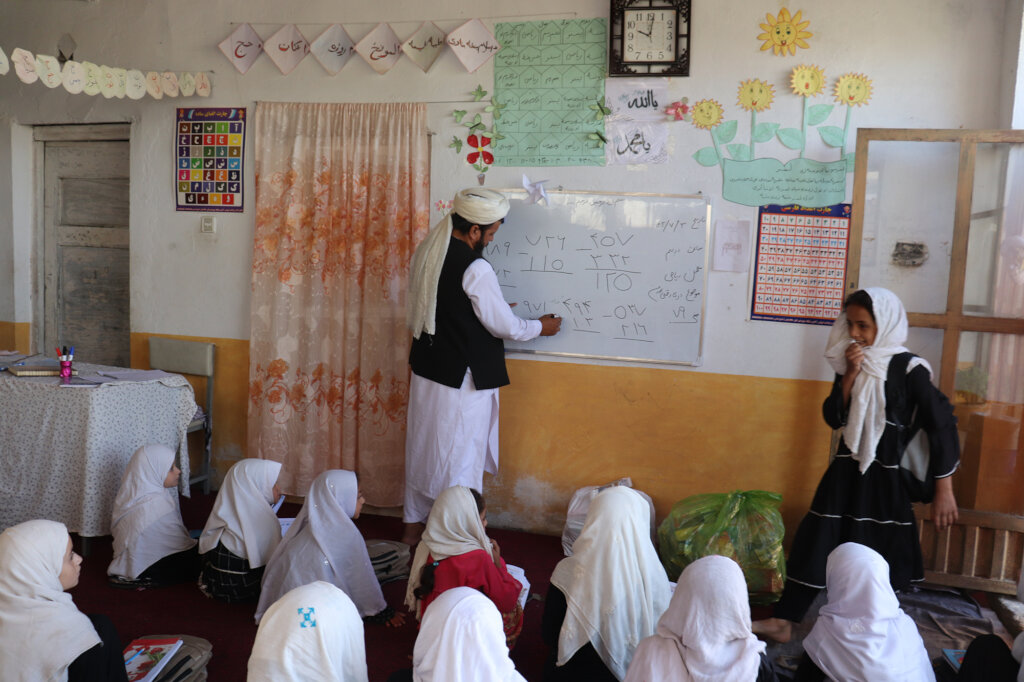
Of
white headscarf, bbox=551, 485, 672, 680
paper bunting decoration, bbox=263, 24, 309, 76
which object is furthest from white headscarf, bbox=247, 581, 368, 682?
paper bunting decoration, bbox=263, 24, 309, 76

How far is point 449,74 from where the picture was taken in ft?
12.8

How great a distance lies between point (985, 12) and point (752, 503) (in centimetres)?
226

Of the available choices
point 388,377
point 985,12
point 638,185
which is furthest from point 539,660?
point 985,12

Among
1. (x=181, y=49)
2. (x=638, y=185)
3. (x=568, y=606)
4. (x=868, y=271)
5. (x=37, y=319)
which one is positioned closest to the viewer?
(x=568, y=606)

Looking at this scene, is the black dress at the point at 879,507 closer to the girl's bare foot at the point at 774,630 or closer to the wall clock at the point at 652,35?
the girl's bare foot at the point at 774,630

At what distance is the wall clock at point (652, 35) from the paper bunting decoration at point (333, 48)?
53.2 inches

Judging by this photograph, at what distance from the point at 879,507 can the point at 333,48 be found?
328 cm

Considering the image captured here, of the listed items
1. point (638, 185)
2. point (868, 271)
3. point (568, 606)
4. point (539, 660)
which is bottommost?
point (539, 660)

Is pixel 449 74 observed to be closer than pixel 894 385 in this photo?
No

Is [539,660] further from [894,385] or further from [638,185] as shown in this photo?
[638,185]

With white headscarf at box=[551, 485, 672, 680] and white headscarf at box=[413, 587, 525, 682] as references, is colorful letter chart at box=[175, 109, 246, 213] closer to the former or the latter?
white headscarf at box=[551, 485, 672, 680]

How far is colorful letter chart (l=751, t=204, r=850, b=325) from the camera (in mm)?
3500

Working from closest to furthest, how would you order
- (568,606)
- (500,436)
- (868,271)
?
(568,606) < (868,271) < (500,436)

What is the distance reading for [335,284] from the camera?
4113 mm
